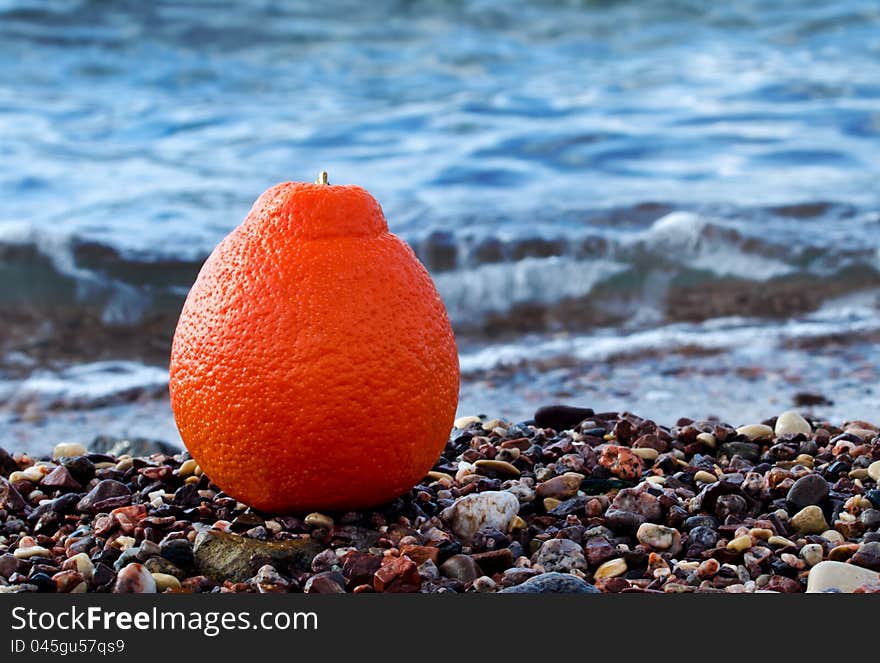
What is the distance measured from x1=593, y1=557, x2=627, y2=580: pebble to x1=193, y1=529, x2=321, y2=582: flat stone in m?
0.77

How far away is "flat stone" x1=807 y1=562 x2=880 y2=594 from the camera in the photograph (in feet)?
8.98

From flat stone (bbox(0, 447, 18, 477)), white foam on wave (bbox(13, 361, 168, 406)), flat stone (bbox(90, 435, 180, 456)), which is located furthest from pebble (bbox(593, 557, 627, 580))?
white foam on wave (bbox(13, 361, 168, 406))

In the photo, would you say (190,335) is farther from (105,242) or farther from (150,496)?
(105,242)

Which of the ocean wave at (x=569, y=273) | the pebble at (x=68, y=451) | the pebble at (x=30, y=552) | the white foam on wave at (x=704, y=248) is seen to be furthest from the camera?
the white foam on wave at (x=704, y=248)

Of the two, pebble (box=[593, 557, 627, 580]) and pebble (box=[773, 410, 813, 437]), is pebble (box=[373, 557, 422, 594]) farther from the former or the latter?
pebble (box=[773, 410, 813, 437])

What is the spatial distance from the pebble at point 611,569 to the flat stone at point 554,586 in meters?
0.18

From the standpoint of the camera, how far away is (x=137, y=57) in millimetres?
18328

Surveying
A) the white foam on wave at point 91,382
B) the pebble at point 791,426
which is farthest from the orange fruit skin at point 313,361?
the white foam on wave at point 91,382

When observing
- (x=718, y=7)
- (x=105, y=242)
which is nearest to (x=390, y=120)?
(x=105, y=242)

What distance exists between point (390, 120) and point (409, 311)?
39.9 feet

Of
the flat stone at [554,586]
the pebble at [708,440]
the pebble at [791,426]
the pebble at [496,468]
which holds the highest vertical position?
the flat stone at [554,586]

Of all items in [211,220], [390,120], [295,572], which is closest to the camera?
[295,572]

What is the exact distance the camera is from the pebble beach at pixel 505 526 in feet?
9.24

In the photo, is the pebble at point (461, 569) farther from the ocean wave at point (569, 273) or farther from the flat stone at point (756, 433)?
the ocean wave at point (569, 273)
